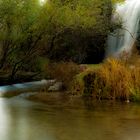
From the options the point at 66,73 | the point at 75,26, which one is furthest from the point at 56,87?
the point at 75,26

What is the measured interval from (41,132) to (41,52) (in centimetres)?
1560

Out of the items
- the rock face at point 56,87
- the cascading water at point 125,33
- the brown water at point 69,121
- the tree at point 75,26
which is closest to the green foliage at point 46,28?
the tree at point 75,26

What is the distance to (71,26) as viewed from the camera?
80.9 feet

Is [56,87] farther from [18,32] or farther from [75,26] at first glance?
[75,26]

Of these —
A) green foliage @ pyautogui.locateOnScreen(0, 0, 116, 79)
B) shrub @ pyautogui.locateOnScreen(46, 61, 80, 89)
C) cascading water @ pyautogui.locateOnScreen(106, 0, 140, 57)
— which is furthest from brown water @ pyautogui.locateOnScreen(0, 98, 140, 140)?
cascading water @ pyautogui.locateOnScreen(106, 0, 140, 57)

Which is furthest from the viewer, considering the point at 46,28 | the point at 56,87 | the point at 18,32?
the point at 46,28

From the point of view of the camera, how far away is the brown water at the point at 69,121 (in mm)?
10742

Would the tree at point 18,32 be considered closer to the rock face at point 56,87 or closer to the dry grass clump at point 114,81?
the rock face at point 56,87

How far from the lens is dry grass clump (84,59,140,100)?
1673 centimetres

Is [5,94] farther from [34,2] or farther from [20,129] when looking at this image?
[20,129]

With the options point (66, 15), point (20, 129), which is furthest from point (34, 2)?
point (20, 129)

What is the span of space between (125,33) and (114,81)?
41.2 ft

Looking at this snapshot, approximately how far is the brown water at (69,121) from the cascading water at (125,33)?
12640 millimetres

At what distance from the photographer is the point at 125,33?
29.2 meters
